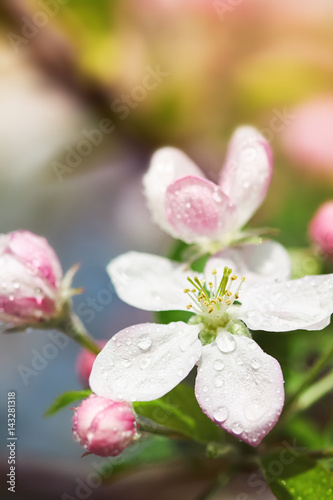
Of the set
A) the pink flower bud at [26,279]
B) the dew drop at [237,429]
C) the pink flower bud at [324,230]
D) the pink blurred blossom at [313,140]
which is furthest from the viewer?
the pink blurred blossom at [313,140]

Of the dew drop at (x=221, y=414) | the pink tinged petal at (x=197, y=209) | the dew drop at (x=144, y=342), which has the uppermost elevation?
the pink tinged petal at (x=197, y=209)

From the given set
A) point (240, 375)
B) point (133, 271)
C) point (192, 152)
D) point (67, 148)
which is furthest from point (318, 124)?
point (240, 375)

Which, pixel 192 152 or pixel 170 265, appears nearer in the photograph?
pixel 170 265

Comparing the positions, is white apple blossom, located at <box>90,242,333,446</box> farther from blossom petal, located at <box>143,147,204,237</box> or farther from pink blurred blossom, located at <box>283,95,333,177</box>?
pink blurred blossom, located at <box>283,95,333,177</box>

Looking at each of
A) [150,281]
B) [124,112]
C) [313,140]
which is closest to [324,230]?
[150,281]

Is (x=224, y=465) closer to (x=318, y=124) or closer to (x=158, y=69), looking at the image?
(x=318, y=124)

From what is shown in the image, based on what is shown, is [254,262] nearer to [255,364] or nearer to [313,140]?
[255,364]

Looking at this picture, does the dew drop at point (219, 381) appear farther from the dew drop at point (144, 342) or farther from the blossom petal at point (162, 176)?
the blossom petal at point (162, 176)

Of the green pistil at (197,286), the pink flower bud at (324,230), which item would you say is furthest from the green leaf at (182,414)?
the pink flower bud at (324,230)
